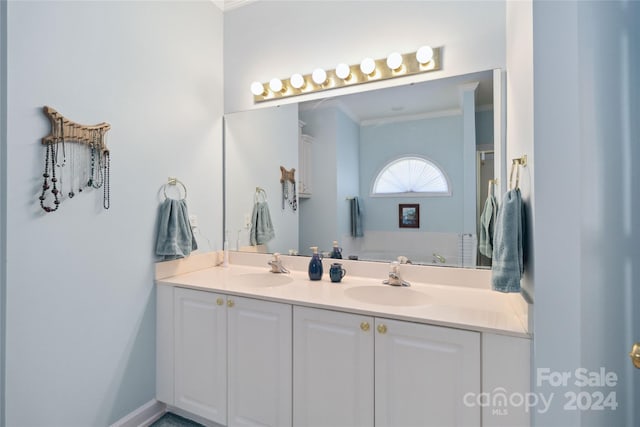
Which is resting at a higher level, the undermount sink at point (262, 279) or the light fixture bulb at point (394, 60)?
the light fixture bulb at point (394, 60)

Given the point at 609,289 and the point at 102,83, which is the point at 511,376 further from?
the point at 102,83

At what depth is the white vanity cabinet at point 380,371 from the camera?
1136 mm

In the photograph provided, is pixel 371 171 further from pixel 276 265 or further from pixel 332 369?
pixel 332 369

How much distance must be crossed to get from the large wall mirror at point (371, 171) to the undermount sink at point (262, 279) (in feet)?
0.76

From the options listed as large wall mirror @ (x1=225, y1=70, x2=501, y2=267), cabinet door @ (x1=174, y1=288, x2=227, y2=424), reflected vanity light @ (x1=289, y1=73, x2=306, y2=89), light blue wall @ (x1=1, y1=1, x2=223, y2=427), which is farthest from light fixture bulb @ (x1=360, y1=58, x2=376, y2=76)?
cabinet door @ (x1=174, y1=288, x2=227, y2=424)

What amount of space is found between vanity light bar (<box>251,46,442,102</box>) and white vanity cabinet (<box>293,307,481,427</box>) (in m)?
1.37

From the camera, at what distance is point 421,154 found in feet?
5.78

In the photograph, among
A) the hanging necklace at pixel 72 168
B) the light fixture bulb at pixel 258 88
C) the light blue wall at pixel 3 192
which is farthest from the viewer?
the light fixture bulb at pixel 258 88

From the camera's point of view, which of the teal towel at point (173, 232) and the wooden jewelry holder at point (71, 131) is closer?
the wooden jewelry holder at point (71, 131)

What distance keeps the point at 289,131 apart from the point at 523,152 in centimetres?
141

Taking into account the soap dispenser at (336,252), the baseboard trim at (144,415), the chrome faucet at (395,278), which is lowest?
the baseboard trim at (144,415)

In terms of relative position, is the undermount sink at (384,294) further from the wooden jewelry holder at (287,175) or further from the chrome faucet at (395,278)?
the wooden jewelry holder at (287,175)

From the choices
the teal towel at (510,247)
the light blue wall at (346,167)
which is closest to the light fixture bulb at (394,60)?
the light blue wall at (346,167)

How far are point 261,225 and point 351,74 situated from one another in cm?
116
